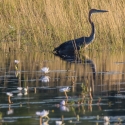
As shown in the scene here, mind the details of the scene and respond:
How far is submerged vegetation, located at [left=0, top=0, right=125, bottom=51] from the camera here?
1612 cm

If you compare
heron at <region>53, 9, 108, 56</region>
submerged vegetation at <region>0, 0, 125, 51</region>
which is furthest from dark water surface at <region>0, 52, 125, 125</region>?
submerged vegetation at <region>0, 0, 125, 51</region>

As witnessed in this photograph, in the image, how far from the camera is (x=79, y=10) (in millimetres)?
17484

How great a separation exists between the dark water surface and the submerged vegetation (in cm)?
255

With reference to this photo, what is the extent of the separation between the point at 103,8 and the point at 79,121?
10885mm

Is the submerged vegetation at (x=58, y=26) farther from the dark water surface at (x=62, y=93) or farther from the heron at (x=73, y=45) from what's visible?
the dark water surface at (x=62, y=93)

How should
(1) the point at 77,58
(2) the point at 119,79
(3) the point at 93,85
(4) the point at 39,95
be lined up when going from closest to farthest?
1. (4) the point at 39,95
2. (3) the point at 93,85
3. (2) the point at 119,79
4. (1) the point at 77,58

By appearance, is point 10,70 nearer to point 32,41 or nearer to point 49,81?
point 49,81

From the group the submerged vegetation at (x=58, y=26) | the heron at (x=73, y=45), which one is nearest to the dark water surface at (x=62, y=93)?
the heron at (x=73, y=45)

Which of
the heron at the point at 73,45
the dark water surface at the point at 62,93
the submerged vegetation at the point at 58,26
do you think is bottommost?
the dark water surface at the point at 62,93

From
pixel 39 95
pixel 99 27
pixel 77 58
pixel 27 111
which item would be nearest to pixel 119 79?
pixel 39 95

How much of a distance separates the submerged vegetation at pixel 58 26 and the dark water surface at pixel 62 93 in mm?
2547

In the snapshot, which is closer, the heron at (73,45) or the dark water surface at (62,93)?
the dark water surface at (62,93)

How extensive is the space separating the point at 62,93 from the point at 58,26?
8.05 metres

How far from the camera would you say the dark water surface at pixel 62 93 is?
22.6 feet
